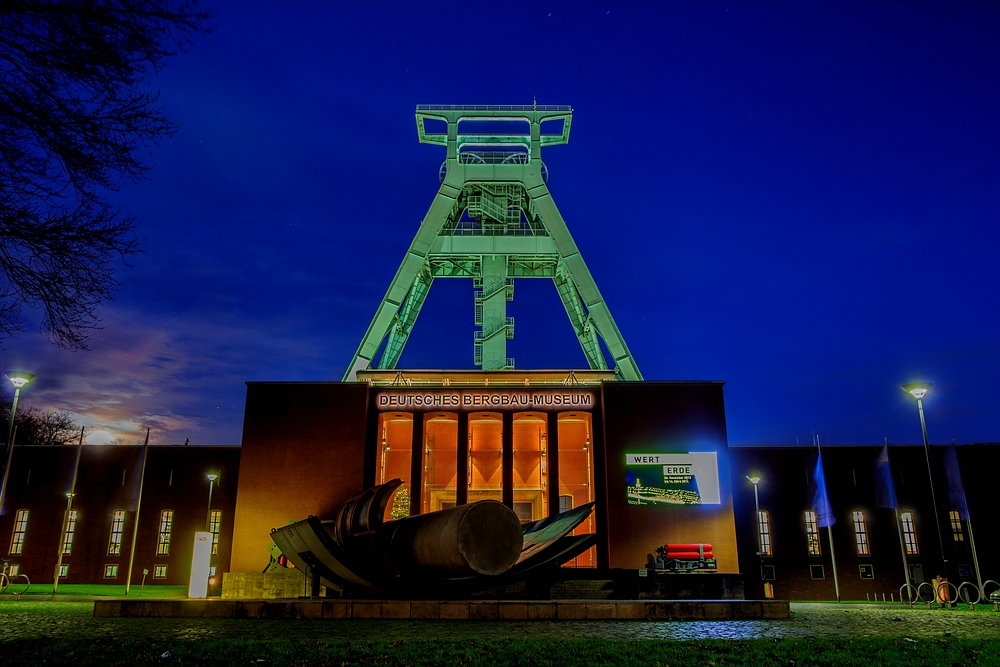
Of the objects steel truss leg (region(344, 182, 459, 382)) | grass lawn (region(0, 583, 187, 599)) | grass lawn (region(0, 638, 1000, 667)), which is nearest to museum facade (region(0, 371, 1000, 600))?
grass lawn (region(0, 583, 187, 599))

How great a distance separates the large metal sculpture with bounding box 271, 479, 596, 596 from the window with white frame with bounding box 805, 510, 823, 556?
71.3 feet

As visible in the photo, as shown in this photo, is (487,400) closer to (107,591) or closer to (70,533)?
(107,591)

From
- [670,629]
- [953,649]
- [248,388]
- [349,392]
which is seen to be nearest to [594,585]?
[670,629]

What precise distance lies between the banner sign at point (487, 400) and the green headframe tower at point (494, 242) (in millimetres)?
5946

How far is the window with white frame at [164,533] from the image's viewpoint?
108 feet

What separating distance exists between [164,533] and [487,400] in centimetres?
1781

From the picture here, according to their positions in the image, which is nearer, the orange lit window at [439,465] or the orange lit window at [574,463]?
the orange lit window at [574,463]

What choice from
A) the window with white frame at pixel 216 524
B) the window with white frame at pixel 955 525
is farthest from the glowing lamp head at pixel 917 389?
the window with white frame at pixel 216 524

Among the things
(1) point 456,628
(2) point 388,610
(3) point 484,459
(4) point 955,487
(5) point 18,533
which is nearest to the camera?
(1) point 456,628

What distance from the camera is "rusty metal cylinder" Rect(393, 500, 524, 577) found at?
1158 cm

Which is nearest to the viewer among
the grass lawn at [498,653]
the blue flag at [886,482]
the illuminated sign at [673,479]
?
the grass lawn at [498,653]

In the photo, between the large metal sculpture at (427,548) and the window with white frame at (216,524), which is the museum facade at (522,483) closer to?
the window with white frame at (216,524)

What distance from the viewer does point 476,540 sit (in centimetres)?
1164

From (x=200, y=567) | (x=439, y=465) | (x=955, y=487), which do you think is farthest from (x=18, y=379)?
(x=955, y=487)
